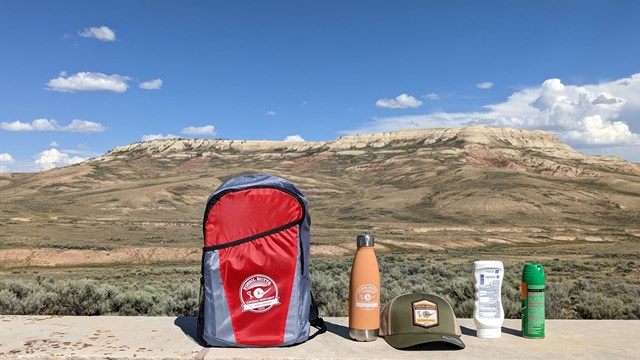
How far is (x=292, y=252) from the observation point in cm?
396

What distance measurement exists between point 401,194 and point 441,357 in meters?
88.1

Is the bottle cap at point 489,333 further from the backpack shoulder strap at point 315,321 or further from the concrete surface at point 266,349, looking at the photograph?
the backpack shoulder strap at point 315,321

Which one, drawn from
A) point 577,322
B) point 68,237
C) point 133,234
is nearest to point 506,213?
point 133,234

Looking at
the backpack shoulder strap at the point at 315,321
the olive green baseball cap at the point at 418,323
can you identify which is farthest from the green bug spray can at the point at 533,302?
the backpack shoulder strap at the point at 315,321

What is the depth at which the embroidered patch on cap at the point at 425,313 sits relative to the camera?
3.89 meters

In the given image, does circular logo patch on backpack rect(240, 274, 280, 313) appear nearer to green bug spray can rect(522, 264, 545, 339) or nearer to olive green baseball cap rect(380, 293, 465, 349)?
olive green baseball cap rect(380, 293, 465, 349)

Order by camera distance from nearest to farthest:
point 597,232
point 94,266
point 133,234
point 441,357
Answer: point 441,357
point 94,266
point 133,234
point 597,232

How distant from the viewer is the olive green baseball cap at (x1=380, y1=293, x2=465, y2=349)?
149 inches

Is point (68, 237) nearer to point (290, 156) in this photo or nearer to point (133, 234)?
point (133, 234)

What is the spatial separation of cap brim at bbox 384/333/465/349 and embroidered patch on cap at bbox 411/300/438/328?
0.09 metres

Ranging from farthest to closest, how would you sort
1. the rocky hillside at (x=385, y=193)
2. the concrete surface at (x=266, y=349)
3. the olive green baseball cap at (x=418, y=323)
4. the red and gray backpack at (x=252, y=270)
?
the rocky hillside at (x=385, y=193) → the red and gray backpack at (x=252, y=270) → the olive green baseball cap at (x=418, y=323) → the concrete surface at (x=266, y=349)

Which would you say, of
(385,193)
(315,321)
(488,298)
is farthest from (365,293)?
(385,193)

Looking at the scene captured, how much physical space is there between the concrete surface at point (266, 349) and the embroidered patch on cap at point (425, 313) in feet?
0.60

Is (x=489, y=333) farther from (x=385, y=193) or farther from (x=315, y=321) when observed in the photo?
(x=385, y=193)
